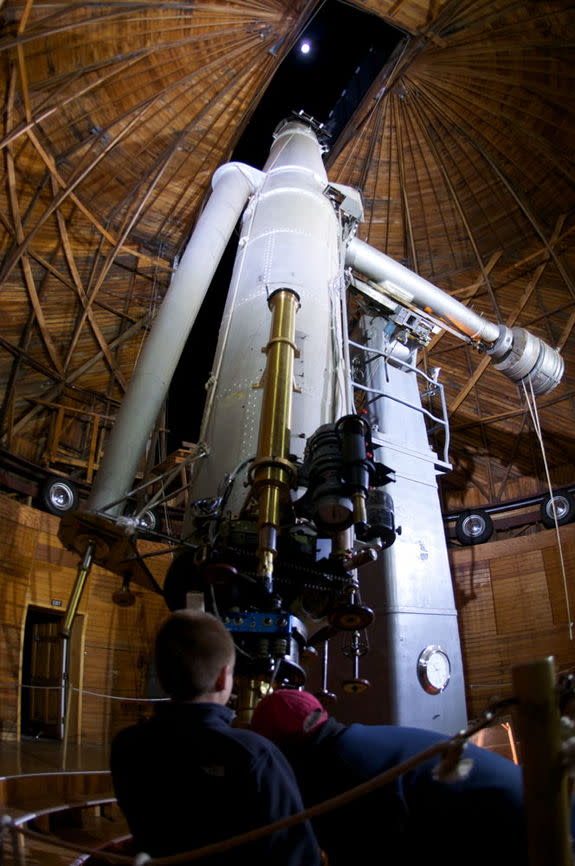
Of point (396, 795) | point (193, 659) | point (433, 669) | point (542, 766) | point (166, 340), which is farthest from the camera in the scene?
point (433, 669)

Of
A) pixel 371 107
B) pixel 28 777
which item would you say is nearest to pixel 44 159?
pixel 371 107

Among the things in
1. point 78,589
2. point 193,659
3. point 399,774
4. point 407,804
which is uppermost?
point 78,589

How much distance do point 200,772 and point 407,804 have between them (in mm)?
492

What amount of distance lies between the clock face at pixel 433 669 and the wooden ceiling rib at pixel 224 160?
6045 mm

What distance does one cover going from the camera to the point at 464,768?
1248 mm

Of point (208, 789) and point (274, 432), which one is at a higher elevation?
point (274, 432)

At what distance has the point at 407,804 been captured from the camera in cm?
151

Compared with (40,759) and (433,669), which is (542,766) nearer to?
(433,669)

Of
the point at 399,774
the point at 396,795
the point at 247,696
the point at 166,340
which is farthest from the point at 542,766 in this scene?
the point at 166,340

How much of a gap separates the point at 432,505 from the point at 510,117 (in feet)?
22.3

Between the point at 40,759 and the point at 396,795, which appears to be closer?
the point at 396,795

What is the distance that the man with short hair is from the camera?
1521mm

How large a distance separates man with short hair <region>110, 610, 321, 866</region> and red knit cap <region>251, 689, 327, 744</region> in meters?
0.13

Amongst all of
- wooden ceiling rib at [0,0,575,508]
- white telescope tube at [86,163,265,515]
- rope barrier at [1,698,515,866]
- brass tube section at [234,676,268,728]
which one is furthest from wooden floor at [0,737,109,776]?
wooden ceiling rib at [0,0,575,508]
